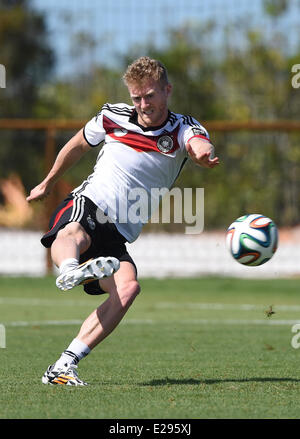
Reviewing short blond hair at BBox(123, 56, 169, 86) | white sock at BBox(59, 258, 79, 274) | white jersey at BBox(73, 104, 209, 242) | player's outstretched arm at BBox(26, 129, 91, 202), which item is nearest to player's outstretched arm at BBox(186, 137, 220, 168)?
white jersey at BBox(73, 104, 209, 242)

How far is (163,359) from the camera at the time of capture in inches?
290

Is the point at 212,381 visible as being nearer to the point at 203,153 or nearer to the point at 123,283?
the point at 123,283

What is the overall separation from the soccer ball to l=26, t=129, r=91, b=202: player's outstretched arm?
1202mm

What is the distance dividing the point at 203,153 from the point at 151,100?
2.05 feet

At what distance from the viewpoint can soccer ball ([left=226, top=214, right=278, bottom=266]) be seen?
6277 millimetres

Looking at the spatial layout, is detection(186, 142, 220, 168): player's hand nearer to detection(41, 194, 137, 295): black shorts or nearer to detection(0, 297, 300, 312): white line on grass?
detection(41, 194, 137, 295): black shorts

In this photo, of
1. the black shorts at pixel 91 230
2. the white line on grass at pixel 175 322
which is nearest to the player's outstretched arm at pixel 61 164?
the black shorts at pixel 91 230

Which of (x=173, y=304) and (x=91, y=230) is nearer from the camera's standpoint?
(x=91, y=230)

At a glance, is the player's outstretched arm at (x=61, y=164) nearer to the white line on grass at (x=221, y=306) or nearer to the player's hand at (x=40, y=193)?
the player's hand at (x=40, y=193)

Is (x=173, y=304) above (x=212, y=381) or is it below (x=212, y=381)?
below

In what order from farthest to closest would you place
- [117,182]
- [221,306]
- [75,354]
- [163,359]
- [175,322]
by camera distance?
1. [221,306]
2. [175,322]
3. [163,359]
4. [117,182]
5. [75,354]

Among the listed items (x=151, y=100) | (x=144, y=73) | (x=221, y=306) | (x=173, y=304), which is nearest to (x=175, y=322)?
(x=221, y=306)

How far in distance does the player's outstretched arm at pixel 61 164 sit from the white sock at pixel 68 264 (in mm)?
828
